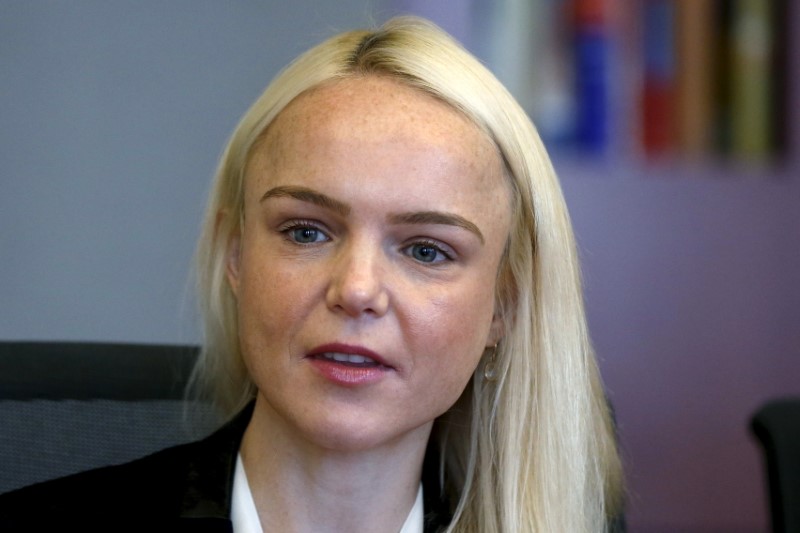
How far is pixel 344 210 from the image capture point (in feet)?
3.91

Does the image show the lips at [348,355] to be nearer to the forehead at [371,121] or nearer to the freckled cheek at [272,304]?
the freckled cheek at [272,304]

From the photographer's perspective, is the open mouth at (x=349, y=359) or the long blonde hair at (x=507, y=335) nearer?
the open mouth at (x=349, y=359)

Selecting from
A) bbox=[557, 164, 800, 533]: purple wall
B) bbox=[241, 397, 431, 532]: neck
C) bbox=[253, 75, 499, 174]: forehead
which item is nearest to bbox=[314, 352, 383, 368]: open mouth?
bbox=[241, 397, 431, 532]: neck

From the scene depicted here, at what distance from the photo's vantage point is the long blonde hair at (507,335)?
4.32 ft

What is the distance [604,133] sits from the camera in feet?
8.21

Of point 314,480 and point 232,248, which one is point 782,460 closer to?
point 314,480

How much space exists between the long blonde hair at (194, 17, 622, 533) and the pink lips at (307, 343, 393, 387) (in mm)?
246

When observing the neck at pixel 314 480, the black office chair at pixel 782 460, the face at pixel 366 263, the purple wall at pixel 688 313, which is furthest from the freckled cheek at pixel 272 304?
the purple wall at pixel 688 313

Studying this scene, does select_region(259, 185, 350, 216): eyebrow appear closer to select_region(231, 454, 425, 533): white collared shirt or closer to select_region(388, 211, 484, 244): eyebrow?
select_region(388, 211, 484, 244): eyebrow

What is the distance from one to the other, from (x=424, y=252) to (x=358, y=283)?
0.11 metres

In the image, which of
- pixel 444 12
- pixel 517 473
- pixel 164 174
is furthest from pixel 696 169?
pixel 517 473

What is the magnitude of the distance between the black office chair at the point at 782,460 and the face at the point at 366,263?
1.32ft

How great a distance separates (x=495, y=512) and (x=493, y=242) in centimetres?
35

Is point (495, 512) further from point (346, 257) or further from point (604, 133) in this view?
point (604, 133)
